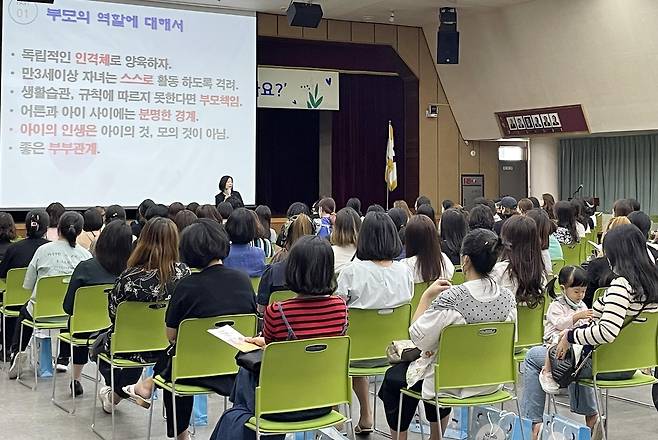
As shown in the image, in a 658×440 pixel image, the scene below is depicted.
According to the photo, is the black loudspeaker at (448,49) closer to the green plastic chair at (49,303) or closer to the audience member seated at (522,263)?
the green plastic chair at (49,303)

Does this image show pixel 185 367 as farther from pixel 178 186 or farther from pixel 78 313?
pixel 178 186

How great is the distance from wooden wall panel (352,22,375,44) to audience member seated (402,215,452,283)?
34.5ft

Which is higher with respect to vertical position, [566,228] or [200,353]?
[566,228]

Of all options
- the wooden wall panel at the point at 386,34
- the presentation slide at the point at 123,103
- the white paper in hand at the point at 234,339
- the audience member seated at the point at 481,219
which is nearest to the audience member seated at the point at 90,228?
the audience member seated at the point at 481,219

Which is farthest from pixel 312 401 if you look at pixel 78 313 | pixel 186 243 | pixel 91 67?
pixel 91 67

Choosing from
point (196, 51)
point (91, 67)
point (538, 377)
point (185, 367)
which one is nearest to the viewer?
point (185, 367)

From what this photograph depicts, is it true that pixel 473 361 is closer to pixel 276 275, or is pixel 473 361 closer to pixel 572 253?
pixel 276 275

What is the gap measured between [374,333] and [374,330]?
0.05 ft

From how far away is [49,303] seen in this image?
5.67 m

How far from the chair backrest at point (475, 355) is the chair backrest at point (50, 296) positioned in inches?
115

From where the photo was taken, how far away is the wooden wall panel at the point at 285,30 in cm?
1462

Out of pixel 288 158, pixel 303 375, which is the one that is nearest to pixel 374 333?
pixel 303 375

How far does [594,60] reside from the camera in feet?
42.0

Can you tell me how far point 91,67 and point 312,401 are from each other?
924 centimetres
